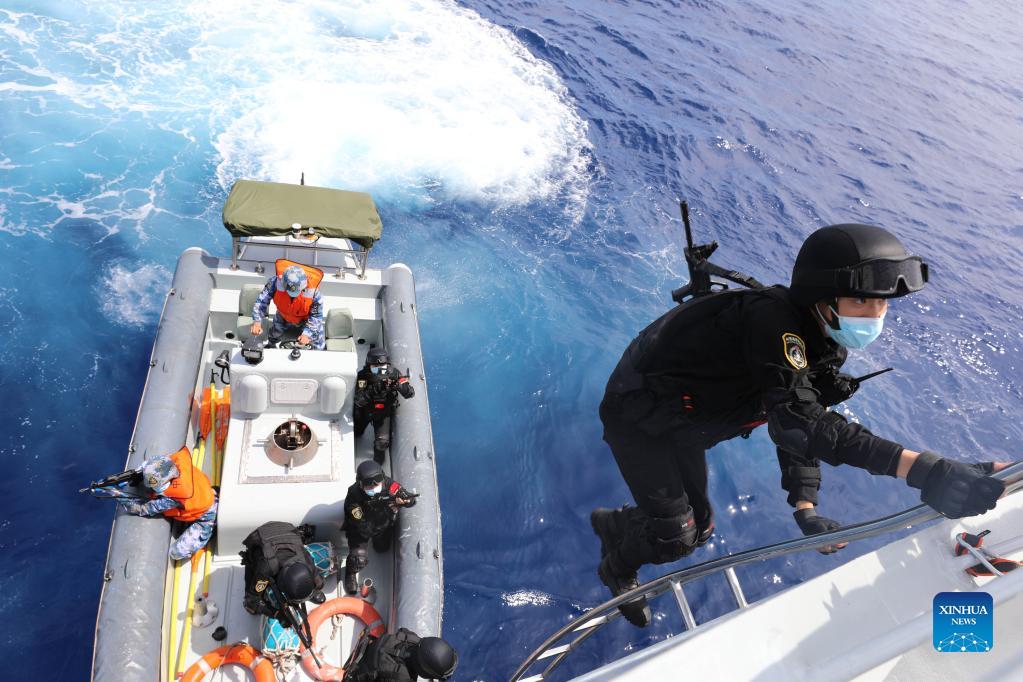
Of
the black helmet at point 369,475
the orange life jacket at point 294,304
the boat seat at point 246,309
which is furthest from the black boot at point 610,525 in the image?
the boat seat at point 246,309

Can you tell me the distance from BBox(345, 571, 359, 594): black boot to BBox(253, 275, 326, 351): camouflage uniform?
2.31 meters

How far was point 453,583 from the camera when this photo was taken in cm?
586

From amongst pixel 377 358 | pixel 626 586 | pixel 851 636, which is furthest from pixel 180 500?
pixel 851 636

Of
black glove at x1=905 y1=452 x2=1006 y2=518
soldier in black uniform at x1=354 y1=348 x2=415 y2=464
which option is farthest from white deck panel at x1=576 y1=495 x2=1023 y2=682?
soldier in black uniform at x1=354 y1=348 x2=415 y2=464

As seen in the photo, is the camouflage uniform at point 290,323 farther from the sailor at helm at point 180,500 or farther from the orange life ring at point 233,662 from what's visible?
the orange life ring at point 233,662

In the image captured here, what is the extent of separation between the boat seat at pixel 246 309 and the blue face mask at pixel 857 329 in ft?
18.1

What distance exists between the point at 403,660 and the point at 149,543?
2111 mm

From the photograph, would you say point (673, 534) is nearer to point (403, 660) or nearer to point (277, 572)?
point (403, 660)

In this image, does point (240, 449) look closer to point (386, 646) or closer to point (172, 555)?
point (172, 555)

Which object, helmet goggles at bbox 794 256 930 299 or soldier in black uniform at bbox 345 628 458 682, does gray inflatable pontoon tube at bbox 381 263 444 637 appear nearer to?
soldier in black uniform at bbox 345 628 458 682

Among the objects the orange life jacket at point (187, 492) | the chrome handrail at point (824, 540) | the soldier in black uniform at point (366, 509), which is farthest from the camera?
the soldier in black uniform at point (366, 509)

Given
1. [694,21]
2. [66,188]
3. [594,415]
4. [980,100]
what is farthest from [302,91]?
[980,100]

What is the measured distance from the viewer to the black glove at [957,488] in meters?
1.80

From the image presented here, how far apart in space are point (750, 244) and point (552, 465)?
6.65 metres
